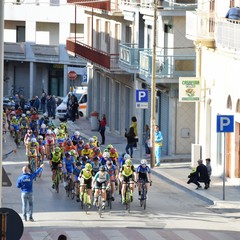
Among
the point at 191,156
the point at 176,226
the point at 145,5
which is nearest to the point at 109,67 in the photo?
the point at 145,5

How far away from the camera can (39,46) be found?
80500 millimetres

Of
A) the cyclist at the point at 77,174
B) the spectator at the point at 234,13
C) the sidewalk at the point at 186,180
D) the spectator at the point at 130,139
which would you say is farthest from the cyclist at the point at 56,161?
the spectator at the point at 130,139

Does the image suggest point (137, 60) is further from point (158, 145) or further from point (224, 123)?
point (224, 123)

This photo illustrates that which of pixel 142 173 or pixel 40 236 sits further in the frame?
pixel 142 173

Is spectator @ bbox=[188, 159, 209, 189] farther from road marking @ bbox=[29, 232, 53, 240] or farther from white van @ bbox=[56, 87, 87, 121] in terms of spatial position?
white van @ bbox=[56, 87, 87, 121]

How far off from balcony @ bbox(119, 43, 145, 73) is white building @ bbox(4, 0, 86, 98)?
25.7 metres

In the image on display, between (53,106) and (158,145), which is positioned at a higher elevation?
(53,106)

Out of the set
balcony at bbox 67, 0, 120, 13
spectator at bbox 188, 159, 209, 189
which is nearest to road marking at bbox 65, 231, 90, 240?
spectator at bbox 188, 159, 209, 189

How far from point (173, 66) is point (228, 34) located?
9108mm

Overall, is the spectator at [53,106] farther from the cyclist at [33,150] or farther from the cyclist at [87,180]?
the cyclist at [87,180]

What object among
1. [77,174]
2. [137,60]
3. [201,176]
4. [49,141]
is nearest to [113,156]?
[201,176]

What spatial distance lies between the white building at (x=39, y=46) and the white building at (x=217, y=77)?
3561 centimetres

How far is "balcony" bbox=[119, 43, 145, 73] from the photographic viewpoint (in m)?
49.6

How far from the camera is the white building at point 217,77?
3775 centimetres
